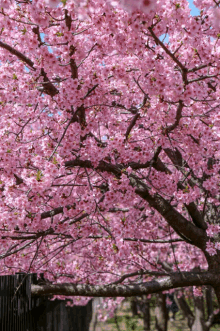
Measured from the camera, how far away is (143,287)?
6059 millimetres

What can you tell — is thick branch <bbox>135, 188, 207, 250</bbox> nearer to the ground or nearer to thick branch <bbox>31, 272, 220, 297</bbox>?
thick branch <bbox>31, 272, 220, 297</bbox>

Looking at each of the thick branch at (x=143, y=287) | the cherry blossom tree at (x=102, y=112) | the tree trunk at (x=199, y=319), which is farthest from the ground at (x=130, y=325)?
the cherry blossom tree at (x=102, y=112)

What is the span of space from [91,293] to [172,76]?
154 inches

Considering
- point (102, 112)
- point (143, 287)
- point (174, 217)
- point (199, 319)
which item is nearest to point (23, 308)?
point (143, 287)

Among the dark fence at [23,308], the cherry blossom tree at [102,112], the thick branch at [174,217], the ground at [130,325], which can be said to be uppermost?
the cherry blossom tree at [102,112]

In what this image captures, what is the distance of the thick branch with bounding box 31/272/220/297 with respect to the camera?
5.95 meters

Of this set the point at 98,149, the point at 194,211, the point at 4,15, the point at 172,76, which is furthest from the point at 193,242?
the point at 4,15

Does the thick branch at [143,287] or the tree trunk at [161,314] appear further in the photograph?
the tree trunk at [161,314]

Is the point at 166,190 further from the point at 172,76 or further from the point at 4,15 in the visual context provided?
the point at 4,15

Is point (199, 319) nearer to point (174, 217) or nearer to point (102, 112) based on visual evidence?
point (174, 217)

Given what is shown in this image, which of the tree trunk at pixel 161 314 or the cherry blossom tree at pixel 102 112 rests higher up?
the cherry blossom tree at pixel 102 112

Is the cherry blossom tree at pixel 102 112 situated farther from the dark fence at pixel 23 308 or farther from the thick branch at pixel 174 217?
the dark fence at pixel 23 308

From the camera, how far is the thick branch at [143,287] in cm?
595

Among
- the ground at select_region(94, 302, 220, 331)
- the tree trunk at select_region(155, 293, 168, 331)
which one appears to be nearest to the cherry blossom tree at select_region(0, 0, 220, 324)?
the tree trunk at select_region(155, 293, 168, 331)
